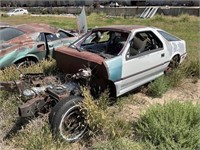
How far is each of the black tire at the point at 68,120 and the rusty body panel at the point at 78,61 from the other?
0.75 metres

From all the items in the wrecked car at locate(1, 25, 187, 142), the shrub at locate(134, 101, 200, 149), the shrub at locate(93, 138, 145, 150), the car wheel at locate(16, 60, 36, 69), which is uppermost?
the wrecked car at locate(1, 25, 187, 142)

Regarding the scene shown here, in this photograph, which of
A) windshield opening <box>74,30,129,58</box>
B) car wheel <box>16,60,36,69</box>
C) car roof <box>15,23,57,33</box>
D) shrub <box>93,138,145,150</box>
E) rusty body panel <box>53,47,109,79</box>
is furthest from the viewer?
car roof <box>15,23,57,33</box>

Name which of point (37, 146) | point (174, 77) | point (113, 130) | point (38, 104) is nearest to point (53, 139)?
point (37, 146)

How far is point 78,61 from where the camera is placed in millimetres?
5000

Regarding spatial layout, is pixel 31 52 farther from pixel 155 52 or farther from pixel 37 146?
pixel 37 146

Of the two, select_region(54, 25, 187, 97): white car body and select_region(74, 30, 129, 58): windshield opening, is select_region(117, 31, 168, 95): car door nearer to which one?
select_region(54, 25, 187, 97): white car body

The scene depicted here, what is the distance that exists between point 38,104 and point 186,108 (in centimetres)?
232

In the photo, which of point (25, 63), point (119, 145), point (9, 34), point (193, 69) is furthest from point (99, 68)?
point (9, 34)

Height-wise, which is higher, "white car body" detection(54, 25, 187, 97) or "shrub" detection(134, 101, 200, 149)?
"white car body" detection(54, 25, 187, 97)

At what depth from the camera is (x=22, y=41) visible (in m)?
6.92

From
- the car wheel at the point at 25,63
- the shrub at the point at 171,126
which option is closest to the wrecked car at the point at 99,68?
the shrub at the point at 171,126

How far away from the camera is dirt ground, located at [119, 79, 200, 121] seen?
16.3ft

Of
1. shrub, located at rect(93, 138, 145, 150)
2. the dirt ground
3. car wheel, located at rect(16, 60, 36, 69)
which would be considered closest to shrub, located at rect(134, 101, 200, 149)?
shrub, located at rect(93, 138, 145, 150)

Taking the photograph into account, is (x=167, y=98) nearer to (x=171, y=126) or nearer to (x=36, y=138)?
(x=171, y=126)
